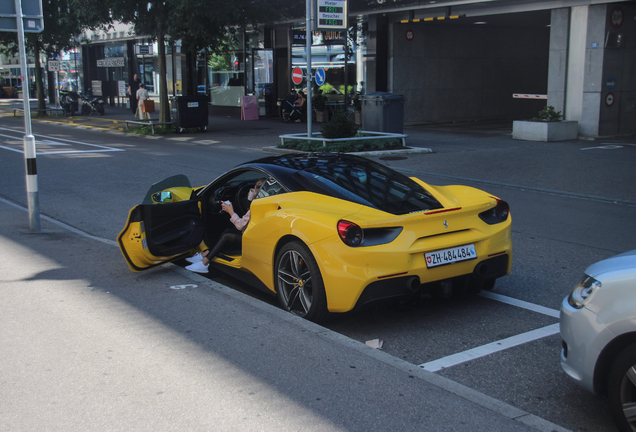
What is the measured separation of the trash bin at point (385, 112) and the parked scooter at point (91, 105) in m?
19.5

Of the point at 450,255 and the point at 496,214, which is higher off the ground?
the point at 496,214

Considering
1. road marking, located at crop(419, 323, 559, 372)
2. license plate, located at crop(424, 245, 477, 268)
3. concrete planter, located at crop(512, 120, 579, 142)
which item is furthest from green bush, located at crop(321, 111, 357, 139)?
road marking, located at crop(419, 323, 559, 372)

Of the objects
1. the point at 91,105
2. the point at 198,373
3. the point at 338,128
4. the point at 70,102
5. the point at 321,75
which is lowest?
the point at 198,373

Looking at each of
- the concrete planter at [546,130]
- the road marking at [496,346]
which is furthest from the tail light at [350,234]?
the concrete planter at [546,130]

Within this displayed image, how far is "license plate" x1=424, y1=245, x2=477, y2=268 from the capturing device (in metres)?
4.66

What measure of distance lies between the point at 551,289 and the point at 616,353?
2.72m

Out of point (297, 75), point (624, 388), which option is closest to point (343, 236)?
point (624, 388)

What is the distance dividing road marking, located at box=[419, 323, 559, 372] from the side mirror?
132 inches

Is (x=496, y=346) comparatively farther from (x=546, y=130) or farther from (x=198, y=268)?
(x=546, y=130)

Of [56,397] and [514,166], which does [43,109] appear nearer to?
[514,166]

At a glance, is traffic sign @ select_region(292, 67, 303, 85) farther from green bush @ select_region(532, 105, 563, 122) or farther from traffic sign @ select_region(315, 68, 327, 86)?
green bush @ select_region(532, 105, 563, 122)

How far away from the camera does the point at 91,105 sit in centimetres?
3347

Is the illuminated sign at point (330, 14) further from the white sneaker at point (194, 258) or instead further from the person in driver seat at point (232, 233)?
the person in driver seat at point (232, 233)

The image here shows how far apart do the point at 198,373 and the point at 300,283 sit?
4.15 feet
